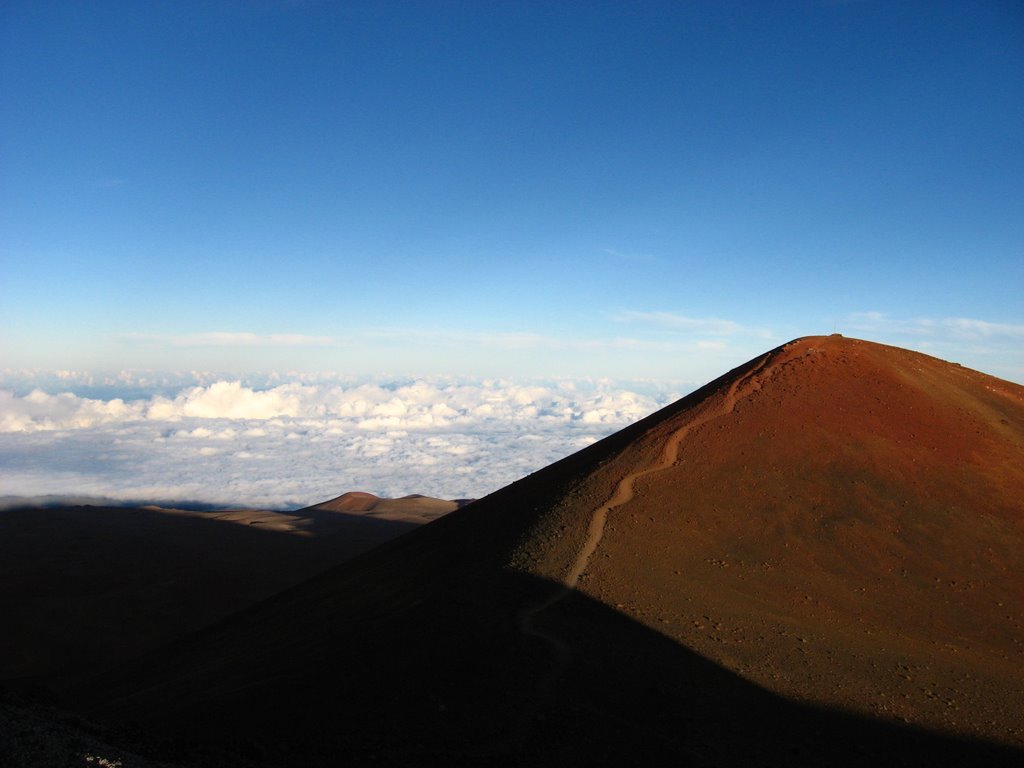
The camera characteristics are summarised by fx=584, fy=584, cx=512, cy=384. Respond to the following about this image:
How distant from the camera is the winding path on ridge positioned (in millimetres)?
12601

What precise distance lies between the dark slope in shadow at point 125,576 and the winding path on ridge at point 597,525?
73.4 ft

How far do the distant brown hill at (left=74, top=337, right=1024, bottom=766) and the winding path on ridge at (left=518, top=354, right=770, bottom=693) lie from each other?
0.32 ft

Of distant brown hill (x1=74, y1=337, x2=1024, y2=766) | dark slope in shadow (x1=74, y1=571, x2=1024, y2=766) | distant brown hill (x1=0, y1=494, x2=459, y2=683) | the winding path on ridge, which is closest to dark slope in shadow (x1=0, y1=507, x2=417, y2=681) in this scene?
distant brown hill (x1=0, y1=494, x2=459, y2=683)

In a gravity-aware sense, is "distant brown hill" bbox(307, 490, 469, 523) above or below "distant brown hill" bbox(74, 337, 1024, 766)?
below

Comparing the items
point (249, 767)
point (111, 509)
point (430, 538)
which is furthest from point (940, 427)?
point (111, 509)

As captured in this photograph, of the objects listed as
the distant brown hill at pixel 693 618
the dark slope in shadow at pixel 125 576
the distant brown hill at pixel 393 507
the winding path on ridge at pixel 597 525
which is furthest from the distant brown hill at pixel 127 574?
the winding path on ridge at pixel 597 525

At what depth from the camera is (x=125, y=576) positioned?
39.8 m

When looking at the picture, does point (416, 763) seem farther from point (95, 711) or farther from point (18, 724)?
point (95, 711)

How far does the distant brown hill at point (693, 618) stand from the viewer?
1001cm

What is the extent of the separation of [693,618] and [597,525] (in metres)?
5.04

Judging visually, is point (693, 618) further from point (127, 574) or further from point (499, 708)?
point (127, 574)

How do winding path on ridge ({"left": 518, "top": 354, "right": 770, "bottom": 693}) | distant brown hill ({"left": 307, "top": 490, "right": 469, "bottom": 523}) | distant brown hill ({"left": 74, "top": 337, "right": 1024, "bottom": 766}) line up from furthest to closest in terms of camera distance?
1. distant brown hill ({"left": 307, "top": 490, "right": 469, "bottom": 523})
2. winding path on ridge ({"left": 518, "top": 354, "right": 770, "bottom": 693})
3. distant brown hill ({"left": 74, "top": 337, "right": 1024, "bottom": 766})

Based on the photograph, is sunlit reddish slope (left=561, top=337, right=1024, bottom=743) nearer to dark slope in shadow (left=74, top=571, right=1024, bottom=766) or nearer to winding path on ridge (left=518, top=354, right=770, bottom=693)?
winding path on ridge (left=518, top=354, right=770, bottom=693)

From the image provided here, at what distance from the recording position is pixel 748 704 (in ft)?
34.9
